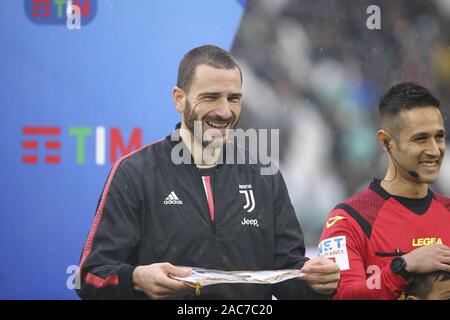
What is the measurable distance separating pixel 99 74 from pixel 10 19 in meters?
0.46

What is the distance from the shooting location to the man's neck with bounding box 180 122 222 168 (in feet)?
8.56

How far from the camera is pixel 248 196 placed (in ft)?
8.46

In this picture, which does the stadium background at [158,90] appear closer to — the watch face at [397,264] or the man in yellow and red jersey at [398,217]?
the man in yellow and red jersey at [398,217]


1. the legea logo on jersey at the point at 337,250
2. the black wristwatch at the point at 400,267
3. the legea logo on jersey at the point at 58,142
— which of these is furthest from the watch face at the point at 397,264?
the legea logo on jersey at the point at 58,142

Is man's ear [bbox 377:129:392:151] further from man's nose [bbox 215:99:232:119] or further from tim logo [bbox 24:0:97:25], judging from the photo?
tim logo [bbox 24:0:97:25]

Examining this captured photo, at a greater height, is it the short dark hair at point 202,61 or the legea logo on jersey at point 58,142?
the short dark hair at point 202,61

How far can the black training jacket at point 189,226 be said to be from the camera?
241 cm

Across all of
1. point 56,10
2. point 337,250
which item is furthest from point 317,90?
point 56,10

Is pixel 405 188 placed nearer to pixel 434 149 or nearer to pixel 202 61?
pixel 434 149

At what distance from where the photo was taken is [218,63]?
2588 millimetres

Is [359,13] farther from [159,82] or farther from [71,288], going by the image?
[71,288]

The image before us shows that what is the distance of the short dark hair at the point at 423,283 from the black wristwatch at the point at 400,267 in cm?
5

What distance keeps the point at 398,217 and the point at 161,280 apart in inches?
40.1
